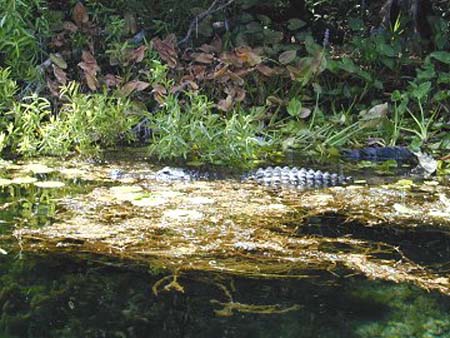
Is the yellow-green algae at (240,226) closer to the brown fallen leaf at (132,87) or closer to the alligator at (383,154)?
the alligator at (383,154)

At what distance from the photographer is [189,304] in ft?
5.10

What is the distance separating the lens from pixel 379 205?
249 centimetres

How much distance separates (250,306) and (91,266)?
475mm

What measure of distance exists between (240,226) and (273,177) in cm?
74

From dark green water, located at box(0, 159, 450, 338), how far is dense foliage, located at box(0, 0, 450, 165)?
1623 millimetres

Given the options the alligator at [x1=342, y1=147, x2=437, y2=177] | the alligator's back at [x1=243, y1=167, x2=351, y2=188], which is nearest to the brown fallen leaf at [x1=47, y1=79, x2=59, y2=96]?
the alligator's back at [x1=243, y1=167, x2=351, y2=188]

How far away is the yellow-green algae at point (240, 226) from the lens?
1.82 m

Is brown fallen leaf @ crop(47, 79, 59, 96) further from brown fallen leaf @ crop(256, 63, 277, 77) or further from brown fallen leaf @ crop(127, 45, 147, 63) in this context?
brown fallen leaf @ crop(256, 63, 277, 77)

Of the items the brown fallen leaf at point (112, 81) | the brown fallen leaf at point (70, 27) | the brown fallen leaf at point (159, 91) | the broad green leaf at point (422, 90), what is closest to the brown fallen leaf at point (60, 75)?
the brown fallen leaf at point (112, 81)

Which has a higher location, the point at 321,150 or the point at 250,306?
the point at 250,306

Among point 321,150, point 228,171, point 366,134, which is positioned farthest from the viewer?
point 366,134

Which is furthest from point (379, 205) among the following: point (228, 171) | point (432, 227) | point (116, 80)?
point (116, 80)

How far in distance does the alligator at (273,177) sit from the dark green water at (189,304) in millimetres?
1082

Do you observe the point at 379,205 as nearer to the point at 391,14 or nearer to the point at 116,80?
the point at 116,80
